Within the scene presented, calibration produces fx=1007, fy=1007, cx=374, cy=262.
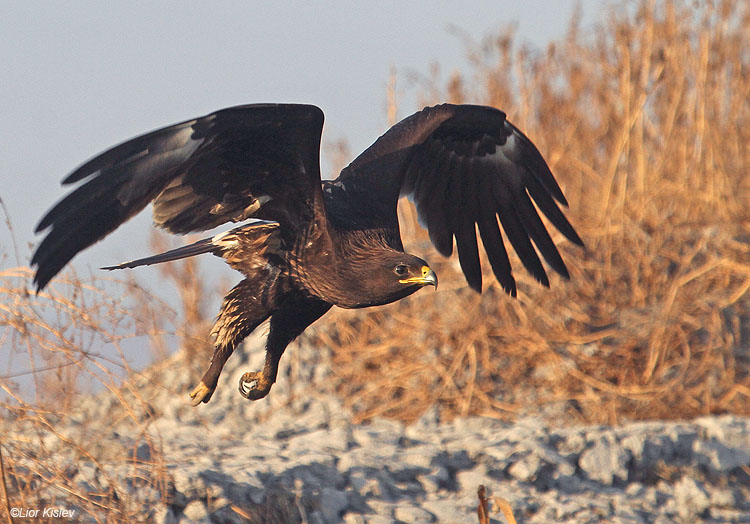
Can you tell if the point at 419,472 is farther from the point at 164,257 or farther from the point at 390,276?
the point at 164,257

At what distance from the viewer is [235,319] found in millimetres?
4762

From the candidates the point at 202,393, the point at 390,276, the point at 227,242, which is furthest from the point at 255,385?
the point at 390,276

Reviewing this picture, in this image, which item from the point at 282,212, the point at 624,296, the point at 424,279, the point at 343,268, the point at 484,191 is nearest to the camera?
the point at 424,279

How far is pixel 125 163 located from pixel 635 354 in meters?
5.14

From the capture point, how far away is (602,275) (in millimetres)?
8242

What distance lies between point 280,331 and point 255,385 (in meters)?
0.29

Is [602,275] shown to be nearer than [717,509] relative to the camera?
No

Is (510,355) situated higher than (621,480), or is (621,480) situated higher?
(510,355)

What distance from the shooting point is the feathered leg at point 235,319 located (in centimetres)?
471

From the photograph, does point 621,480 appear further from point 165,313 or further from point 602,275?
point 165,313

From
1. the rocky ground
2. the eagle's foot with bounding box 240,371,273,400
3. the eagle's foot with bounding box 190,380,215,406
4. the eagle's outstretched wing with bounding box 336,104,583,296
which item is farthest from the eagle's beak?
the eagle's outstretched wing with bounding box 336,104,583,296

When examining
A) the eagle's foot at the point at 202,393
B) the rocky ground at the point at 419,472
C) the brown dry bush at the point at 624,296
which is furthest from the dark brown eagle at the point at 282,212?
the brown dry bush at the point at 624,296

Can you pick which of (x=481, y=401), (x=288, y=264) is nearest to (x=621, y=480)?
(x=481, y=401)

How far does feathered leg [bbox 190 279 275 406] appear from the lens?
15.4 feet
